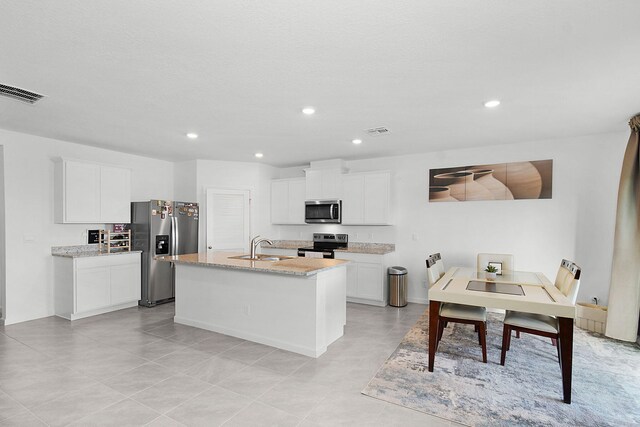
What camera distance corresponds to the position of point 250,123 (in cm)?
392

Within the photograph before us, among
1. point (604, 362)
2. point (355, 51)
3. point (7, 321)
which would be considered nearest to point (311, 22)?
point (355, 51)

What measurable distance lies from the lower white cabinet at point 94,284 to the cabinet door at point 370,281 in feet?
12.2

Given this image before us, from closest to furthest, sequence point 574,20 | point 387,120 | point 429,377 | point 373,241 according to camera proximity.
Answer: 1. point 574,20
2. point 429,377
3. point 387,120
4. point 373,241

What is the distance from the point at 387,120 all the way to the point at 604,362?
3.35m

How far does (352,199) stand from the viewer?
19.3 feet

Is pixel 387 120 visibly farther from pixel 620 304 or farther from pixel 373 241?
pixel 620 304

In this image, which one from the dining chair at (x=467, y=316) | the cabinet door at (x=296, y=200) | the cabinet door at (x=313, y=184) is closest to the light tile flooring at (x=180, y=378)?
the dining chair at (x=467, y=316)

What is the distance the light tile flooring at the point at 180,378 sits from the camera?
7.71 feet

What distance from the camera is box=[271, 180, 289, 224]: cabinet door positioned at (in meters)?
6.68

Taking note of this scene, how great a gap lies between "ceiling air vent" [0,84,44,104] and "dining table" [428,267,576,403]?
4.12 m

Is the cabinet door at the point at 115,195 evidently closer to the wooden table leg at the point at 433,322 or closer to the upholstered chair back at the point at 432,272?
the upholstered chair back at the point at 432,272

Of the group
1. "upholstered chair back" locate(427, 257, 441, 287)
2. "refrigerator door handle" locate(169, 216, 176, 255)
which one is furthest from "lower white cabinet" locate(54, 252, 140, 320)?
"upholstered chair back" locate(427, 257, 441, 287)

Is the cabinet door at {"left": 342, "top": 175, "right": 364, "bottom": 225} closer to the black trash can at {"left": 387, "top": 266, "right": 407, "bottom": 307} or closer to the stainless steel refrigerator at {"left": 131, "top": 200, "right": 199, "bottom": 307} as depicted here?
the black trash can at {"left": 387, "top": 266, "right": 407, "bottom": 307}

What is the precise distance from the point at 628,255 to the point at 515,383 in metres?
2.31
